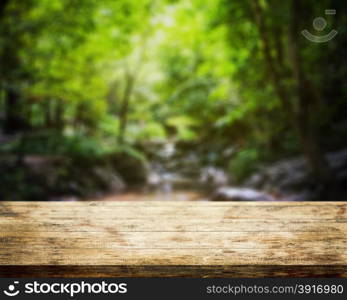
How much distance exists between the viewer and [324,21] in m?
2.58

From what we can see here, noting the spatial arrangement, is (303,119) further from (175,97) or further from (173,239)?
(173,239)

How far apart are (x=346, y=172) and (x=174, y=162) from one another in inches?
88.2

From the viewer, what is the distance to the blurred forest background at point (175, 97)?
3.02 metres

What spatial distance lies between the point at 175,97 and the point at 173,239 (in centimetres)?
297

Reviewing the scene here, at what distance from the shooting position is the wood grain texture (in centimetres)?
62

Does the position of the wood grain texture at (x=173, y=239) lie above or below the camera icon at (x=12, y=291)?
above

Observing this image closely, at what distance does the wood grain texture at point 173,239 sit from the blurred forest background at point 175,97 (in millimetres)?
2140

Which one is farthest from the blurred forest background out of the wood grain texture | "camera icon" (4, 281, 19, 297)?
"camera icon" (4, 281, 19, 297)

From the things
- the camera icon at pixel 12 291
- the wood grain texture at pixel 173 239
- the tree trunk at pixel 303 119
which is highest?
the tree trunk at pixel 303 119

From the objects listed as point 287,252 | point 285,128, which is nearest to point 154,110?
point 285,128

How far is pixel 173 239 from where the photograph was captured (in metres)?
0.73

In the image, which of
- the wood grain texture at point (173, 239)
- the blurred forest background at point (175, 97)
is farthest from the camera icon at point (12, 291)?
the blurred forest background at point (175, 97)

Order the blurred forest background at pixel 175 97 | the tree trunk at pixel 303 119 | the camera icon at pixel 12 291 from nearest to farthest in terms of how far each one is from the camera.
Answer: the camera icon at pixel 12 291, the tree trunk at pixel 303 119, the blurred forest background at pixel 175 97

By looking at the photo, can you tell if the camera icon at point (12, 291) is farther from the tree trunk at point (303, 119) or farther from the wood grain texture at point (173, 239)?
the tree trunk at point (303, 119)
